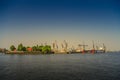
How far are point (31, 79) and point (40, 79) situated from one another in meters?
2.09

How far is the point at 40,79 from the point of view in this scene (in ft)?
114

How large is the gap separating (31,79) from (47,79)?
373 cm

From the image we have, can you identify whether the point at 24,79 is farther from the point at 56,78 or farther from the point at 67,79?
the point at 67,79

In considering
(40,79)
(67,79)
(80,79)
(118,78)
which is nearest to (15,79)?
(40,79)

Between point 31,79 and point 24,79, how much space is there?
5.22 ft

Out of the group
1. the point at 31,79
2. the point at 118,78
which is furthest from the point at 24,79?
the point at 118,78

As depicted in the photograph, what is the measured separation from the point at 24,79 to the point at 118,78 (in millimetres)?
22057

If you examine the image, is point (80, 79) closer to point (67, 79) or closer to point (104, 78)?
point (67, 79)

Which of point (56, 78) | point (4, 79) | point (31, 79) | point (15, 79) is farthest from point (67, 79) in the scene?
point (4, 79)

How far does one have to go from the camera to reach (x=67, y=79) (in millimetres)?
34688

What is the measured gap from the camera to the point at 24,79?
3462cm

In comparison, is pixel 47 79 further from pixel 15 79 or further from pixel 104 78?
pixel 104 78

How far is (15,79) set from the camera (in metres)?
35.0

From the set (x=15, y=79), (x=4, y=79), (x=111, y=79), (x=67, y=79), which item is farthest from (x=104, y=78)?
(x=4, y=79)
